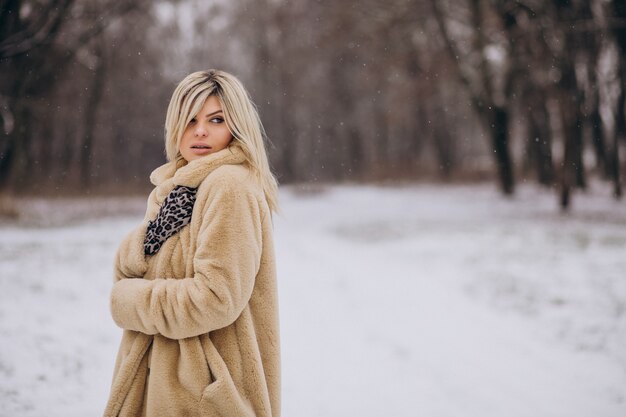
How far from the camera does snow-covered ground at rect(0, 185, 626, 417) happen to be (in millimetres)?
4023

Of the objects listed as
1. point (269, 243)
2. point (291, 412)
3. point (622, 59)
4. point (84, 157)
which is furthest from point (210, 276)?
point (84, 157)

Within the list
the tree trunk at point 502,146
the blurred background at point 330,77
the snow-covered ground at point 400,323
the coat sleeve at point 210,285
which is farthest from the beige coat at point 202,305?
the tree trunk at point 502,146

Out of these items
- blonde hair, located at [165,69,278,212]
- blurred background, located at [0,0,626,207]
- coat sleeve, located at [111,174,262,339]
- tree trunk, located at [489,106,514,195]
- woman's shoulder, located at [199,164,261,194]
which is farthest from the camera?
tree trunk, located at [489,106,514,195]

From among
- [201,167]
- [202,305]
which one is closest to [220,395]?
[202,305]

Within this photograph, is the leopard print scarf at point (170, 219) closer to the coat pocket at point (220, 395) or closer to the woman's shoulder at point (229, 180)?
the woman's shoulder at point (229, 180)

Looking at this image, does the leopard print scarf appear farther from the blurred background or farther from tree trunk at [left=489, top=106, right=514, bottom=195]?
tree trunk at [left=489, top=106, right=514, bottom=195]

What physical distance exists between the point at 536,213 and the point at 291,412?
536 inches

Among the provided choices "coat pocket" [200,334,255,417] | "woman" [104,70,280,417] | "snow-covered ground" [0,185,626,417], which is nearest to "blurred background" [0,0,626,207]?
"snow-covered ground" [0,185,626,417]

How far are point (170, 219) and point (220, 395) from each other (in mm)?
638

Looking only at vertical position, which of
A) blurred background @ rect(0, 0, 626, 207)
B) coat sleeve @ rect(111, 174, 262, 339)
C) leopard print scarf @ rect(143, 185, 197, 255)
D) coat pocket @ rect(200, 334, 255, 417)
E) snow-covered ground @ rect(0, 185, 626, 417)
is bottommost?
snow-covered ground @ rect(0, 185, 626, 417)

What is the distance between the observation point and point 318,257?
9727 millimetres

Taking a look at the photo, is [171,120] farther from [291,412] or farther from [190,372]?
[291,412]

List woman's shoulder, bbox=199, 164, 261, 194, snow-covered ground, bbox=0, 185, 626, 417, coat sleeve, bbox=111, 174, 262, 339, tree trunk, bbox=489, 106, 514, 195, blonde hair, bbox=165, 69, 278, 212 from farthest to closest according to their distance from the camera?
1. tree trunk, bbox=489, 106, 514, 195
2. snow-covered ground, bbox=0, 185, 626, 417
3. blonde hair, bbox=165, 69, 278, 212
4. woman's shoulder, bbox=199, 164, 261, 194
5. coat sleeve, bbox=111, 174, 262, 339

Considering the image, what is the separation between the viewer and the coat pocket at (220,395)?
1.70m
